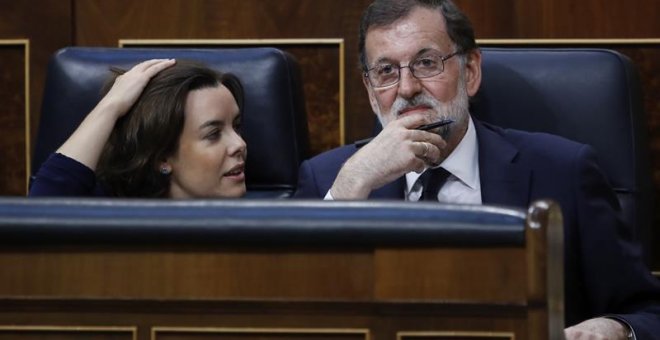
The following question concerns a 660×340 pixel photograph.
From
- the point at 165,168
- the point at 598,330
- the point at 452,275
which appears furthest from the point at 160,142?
the point at 452,275

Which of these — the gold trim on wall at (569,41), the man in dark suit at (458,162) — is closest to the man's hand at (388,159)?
the man in dark suit at (458,162)

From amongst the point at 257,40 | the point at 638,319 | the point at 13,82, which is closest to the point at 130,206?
the point at 638,319

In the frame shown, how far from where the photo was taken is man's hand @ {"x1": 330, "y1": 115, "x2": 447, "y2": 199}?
201cm

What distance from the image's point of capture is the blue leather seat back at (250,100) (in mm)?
2270

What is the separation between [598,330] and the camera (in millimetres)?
1747

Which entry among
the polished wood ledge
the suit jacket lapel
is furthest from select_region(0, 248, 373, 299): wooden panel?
the suit jacket lapel

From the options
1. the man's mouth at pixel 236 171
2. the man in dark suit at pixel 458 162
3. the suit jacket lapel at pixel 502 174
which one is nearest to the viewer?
the man in dark suit at pixel 458 162

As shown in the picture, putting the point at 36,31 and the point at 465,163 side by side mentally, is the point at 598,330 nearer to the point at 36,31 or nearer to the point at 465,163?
the point at 465,163

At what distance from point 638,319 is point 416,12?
0.67 m

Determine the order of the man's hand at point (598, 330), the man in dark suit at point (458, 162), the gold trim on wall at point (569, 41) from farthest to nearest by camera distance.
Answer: the gold trim on wall at point (569, 41) < the man in dark suit at point (458, 162) < the man's hand at point (598, 330)

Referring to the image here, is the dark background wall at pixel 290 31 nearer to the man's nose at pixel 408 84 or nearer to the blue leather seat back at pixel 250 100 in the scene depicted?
the blue leather seat back at pixel 250 100

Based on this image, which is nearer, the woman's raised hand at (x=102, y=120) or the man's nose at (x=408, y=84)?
the man's nose at (x=408, y=84)

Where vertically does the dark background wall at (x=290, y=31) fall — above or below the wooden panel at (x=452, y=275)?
above

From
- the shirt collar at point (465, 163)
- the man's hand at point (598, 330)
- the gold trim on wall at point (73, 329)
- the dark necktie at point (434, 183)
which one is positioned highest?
the shirt collar at point (465, 163)
